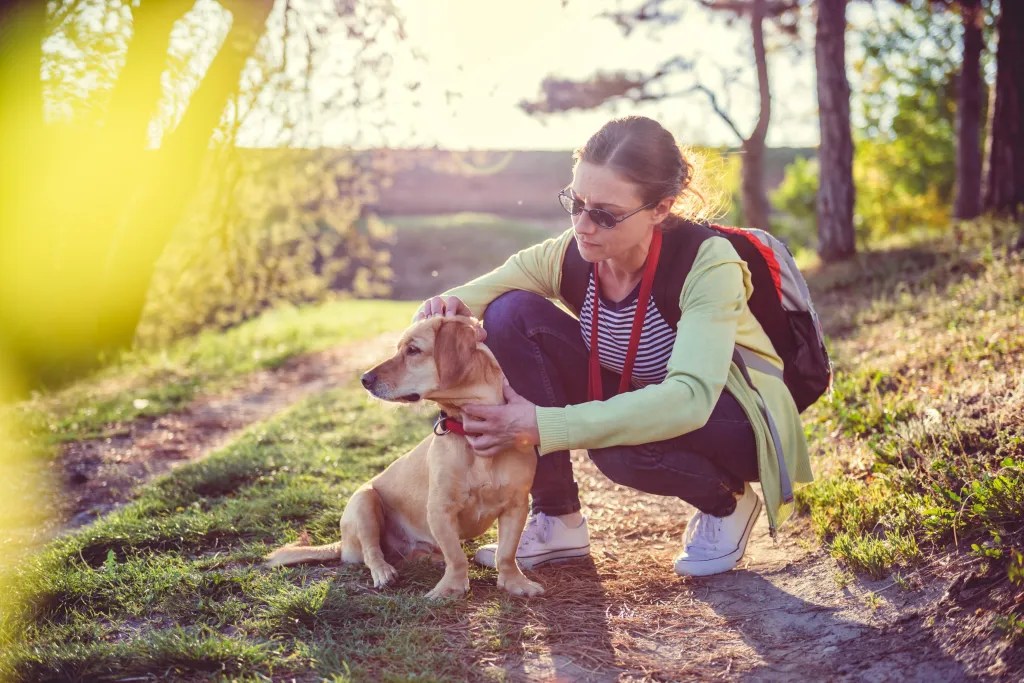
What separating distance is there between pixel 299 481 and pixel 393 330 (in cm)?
983

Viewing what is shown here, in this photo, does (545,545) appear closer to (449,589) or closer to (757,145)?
(449,589)

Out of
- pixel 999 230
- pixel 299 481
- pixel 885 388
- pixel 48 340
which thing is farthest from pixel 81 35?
pixel 999 230

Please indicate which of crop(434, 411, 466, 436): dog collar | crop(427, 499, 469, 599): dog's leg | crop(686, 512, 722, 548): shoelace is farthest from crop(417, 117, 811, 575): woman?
crop(427, 499, 469, 599): dog's leg

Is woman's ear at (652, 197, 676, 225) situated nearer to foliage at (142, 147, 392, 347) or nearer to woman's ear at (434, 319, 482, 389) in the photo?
woman's ear at (434, 319, 482, 389)

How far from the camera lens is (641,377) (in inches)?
144

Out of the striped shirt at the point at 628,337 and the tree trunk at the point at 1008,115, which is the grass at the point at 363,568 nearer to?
the striped shirt at the point at 628,337

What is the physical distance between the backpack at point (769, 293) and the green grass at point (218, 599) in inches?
62.8

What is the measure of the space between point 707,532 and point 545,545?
29.1 inches

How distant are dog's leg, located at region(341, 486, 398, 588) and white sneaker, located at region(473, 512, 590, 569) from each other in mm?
467

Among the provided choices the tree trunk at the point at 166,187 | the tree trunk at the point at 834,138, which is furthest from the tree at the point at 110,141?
the tree trunk at the point at 834,138

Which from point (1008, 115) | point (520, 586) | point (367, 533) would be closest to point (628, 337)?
point (520, 586)

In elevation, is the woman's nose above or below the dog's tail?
above

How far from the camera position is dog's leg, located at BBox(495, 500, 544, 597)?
132 inches

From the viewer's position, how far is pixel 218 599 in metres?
3.31
